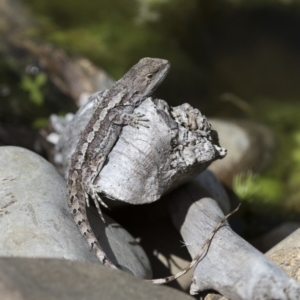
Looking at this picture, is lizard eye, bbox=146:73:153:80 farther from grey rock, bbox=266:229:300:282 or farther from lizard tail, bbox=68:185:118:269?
grey rock, bbox=266:229:300:282

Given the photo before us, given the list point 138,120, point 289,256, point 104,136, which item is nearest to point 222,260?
point 289,256

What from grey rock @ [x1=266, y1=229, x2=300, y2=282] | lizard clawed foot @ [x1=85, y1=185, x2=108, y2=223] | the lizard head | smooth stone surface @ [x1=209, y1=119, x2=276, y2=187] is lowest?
grey rock @ [x1=266, y1=229, x2=300, y2=282]

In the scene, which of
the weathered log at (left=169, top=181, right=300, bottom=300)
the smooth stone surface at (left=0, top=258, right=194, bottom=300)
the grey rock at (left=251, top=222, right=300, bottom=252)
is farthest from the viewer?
the grey rock at (left=251, top=222, right=300, bottom=252)

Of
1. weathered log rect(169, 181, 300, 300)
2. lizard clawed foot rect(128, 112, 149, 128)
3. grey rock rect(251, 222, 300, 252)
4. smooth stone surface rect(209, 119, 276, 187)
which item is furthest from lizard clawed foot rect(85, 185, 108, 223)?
smooth stone surface rect(209, 119, 276, 187)

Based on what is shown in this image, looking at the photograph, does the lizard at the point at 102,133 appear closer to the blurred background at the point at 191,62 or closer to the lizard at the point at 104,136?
the lizard at the point at 104,136

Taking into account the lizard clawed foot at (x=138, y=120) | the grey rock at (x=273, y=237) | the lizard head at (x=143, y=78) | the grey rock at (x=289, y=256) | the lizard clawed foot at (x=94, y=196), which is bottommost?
the grey rock at (x=273, y=237)

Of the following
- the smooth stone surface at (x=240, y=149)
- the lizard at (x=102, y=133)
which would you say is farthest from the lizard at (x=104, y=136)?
the smooth stone surface at (x=240, y=149)

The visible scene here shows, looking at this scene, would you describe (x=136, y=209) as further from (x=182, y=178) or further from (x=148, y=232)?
(x=182, y=178)
